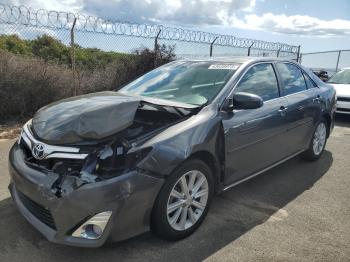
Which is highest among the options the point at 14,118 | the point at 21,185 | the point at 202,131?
the point at 202,131

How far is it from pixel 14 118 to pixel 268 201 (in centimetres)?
548

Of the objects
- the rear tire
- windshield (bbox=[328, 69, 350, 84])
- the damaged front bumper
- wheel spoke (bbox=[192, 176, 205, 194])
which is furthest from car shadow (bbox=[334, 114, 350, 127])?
the damaged front bumper

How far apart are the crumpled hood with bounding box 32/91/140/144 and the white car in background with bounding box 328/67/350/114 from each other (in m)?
7.08

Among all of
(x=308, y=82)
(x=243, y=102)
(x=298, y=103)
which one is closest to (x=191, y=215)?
(x=243, y=102)

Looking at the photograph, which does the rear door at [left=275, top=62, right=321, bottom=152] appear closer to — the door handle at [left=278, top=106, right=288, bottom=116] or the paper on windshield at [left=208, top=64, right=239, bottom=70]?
the door handle at [left=278, top=106, right=288, bottom=116]

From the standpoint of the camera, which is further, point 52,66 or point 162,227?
point 52,66

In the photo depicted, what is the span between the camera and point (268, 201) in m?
4.33

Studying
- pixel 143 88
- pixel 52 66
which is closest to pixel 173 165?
pixel 143 88

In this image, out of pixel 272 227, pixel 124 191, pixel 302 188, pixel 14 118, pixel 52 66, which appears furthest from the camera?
pixel 52 66

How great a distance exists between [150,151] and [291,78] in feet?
9.42

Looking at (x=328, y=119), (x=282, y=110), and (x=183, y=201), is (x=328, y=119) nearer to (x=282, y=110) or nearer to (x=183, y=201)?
(x=282, y=110)

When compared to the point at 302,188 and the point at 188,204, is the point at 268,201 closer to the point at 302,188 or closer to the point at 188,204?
the point at 302,188

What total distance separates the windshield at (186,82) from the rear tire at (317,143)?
2.10 metres

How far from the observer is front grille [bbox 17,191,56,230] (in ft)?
9.72
